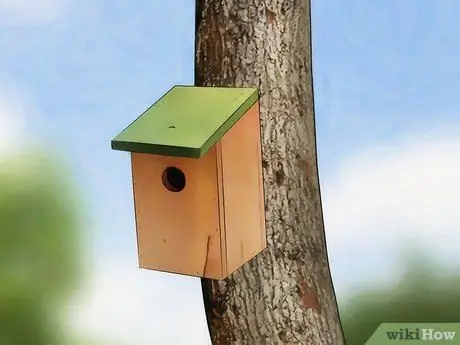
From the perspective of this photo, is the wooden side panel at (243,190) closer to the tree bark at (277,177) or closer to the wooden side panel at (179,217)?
the wooden side panel at (179,217)

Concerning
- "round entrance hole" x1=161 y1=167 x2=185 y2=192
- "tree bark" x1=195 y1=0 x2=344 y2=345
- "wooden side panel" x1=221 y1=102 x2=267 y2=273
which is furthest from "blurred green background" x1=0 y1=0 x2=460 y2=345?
"round entrance hole" x1=161 y1=167 x2=185 y2=192

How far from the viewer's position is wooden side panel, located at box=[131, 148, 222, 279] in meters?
1.40

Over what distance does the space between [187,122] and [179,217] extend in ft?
0.60

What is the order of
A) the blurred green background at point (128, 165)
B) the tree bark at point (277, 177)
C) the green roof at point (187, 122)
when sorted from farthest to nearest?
1. the blurred green background at point (128, 165)
2. the tree bark at point (277, 177)
3. the green roof at point (187, 122)

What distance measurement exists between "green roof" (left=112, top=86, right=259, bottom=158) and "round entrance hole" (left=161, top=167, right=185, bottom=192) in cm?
7

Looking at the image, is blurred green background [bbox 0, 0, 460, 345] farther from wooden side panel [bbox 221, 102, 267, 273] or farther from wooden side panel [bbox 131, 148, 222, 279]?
wooden side panel [bbox 131, 148, 222, 279]

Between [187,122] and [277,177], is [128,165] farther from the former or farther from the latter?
[187,122]

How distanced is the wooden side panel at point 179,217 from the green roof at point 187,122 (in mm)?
46

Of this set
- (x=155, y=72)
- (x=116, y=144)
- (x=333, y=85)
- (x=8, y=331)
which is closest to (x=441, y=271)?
(x=333, y=85)

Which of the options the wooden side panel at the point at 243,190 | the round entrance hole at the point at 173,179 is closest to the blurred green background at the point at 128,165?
the wooden side panel at the point at 243,190

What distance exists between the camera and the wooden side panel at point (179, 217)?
4.58 feet

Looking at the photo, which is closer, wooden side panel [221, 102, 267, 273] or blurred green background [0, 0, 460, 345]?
wooden side panel [221, 102, 267, 273]

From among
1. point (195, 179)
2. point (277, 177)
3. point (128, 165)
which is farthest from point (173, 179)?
point (128, 165)

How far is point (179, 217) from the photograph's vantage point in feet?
4.68
